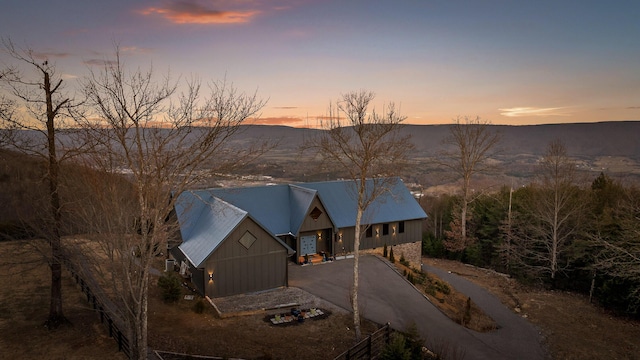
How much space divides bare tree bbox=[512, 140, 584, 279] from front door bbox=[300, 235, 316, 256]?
14.7m

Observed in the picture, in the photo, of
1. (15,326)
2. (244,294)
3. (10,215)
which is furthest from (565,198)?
(10,215)

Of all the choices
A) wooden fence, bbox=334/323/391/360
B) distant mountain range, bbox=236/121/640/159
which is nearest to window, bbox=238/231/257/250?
wooden fence, bbox=334/323/391/360

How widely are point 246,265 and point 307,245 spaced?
6992 millimetres

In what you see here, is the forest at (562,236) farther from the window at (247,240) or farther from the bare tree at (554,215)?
the window at (247,240)

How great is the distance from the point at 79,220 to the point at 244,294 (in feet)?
31.4

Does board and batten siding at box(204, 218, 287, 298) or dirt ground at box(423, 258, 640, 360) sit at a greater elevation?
board and batten siding at box(204, 218, 287, 298)

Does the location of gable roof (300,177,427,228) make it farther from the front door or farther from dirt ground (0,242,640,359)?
dirt ground (0,242,640,359)

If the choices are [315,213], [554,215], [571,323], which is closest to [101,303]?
[315,213]

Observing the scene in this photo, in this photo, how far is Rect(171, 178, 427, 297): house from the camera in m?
19.9

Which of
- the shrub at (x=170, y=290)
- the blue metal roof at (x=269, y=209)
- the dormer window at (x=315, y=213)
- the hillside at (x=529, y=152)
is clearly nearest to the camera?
the shrub at (x=170, y=290)

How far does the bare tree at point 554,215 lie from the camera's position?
88.9 ft

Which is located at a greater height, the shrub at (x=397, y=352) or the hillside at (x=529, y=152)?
the hillside at (x=529, y=152)

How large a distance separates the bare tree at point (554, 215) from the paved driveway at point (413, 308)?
5.68 metres

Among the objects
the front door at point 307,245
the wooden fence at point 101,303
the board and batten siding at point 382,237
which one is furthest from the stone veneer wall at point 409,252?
the wooden fence at point 101,303
